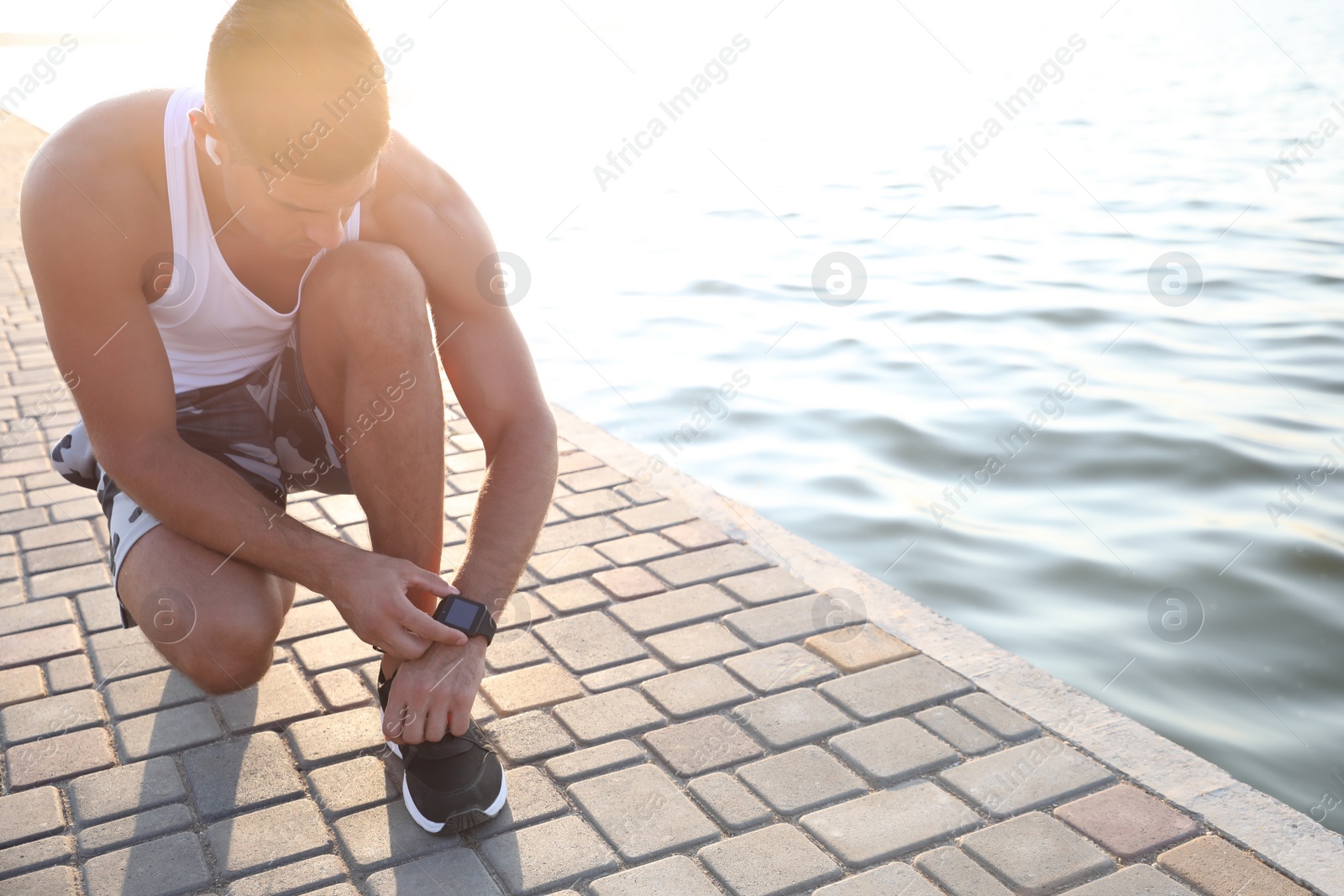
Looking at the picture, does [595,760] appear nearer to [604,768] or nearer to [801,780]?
[604,768]

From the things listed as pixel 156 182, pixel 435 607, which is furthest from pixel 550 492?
pixel 156 182

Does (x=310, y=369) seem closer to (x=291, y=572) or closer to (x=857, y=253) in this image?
(x=291, y=572)

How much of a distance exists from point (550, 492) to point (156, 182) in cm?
109

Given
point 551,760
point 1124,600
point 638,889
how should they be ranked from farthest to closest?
point 1124,600 → point 551,760 → point 638,889

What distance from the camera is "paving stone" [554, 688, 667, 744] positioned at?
259 cm

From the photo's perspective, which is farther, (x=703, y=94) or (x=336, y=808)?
(x=703, y=94)

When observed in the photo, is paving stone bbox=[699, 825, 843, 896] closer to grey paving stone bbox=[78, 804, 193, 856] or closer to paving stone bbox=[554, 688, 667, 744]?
paving stone bbox=[554, 688, 667, 744]

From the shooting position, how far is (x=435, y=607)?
2.36 m

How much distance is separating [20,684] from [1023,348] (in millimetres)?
4775

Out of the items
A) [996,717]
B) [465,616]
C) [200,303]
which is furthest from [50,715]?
[996,717]

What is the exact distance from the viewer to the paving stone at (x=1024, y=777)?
2.34 metres

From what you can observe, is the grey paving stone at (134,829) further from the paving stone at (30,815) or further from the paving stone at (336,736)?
the paving stone at (336,736)

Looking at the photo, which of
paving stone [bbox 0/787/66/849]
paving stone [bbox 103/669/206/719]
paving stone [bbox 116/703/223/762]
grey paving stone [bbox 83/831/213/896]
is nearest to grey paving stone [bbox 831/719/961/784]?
grey paving stone [bbox 83/831/213/896]

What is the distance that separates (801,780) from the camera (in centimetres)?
241
